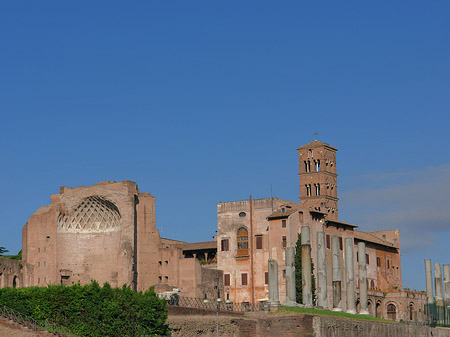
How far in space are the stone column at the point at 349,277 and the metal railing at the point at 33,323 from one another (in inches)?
1120

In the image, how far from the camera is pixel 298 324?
59281 mm

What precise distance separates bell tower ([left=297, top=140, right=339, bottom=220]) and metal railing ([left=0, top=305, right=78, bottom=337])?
53.6 metres

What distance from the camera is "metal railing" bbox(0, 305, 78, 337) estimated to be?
1946 inches

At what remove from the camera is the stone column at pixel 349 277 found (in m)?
72.1

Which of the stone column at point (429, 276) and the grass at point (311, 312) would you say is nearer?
the grass at point (311, 312)

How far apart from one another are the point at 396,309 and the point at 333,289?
1586cm

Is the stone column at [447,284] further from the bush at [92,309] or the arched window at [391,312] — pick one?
the bush at [92,309]

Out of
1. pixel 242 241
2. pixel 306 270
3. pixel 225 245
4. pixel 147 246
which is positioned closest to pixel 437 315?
pixel 242 241

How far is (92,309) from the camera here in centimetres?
5084

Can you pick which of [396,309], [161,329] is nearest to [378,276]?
[396,309]

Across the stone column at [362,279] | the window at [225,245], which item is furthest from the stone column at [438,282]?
the window at [225,245]

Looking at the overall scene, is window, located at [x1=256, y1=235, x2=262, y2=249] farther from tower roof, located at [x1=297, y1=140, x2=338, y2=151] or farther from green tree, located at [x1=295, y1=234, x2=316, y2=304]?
tower roof, located at [x1=297, y1=140, x2=338, y2=151]

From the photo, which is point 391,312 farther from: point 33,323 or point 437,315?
point 33,323

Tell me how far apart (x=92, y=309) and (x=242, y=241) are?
28.5 metres
